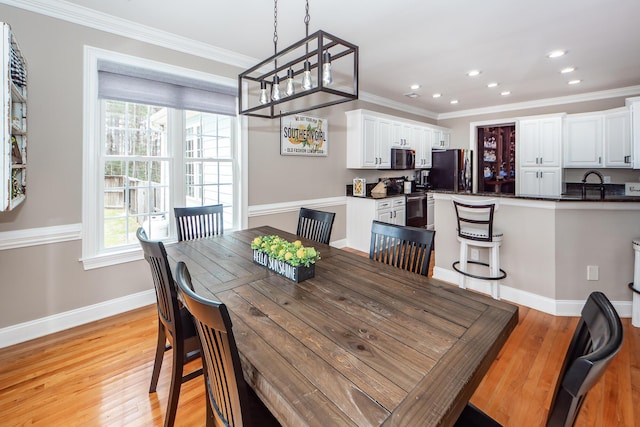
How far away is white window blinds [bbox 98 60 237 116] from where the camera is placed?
272 centimetres

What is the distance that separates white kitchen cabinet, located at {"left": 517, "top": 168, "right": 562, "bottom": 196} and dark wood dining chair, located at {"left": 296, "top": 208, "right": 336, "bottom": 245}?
186 inches

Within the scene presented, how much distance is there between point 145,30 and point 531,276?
14.4ft

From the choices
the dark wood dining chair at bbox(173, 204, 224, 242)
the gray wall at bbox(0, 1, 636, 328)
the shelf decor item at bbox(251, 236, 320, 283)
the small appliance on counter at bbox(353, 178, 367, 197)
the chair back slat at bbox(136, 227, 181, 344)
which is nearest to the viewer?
the chair back slat at bbox(136, 227, 181, 344)

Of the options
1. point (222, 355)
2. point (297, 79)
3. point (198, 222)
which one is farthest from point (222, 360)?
point (297, 79)

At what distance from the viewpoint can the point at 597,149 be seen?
4879 mm

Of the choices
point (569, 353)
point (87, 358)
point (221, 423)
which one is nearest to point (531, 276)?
point (569, 353)

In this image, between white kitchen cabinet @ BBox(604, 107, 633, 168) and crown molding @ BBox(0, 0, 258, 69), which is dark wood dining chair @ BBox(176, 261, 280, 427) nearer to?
crown molding @ BBox(0, 0, 258, 69)

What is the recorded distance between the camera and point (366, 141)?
494 centimetres

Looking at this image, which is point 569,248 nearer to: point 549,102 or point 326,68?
point 326,68

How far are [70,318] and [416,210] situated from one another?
5092mm

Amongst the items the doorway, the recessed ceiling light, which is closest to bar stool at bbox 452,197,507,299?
the recessed ceiling light

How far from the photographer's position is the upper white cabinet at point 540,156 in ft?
17.0

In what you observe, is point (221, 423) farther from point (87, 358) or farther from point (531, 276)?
point (531, 276)

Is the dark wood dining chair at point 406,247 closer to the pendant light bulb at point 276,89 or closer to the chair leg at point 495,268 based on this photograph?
the pendant light bulb at point 276,89
